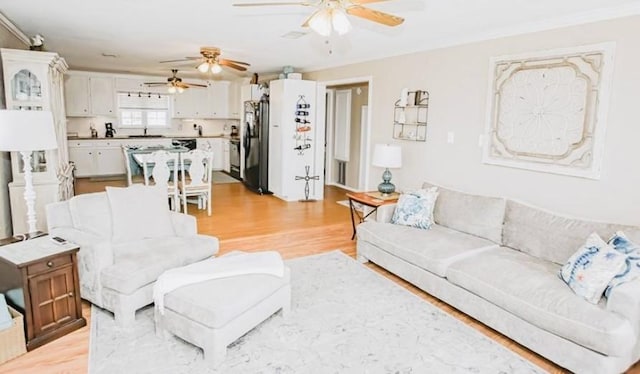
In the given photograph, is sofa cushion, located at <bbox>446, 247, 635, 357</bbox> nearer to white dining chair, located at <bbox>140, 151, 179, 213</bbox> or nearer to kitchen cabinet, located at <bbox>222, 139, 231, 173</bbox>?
white dining chair, located at <bbox>140, 151, 179, 213</bbox>

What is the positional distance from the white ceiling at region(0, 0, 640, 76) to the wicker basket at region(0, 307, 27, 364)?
8.03ft

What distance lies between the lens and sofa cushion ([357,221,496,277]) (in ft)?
10.9

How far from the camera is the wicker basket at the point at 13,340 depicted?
2428 mm

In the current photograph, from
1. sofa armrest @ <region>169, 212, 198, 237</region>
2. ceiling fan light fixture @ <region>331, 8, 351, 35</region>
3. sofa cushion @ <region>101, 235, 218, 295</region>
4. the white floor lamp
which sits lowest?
sofa cushion @ <region>101, 235, 218, 295</region>

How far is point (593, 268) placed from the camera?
253 cm

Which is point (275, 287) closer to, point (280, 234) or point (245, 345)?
point (245, 345)

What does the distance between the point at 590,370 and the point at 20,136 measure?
160 inches

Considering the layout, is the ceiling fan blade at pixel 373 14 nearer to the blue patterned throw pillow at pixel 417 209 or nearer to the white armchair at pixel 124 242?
the blue patterned throw pillow at pixel 417 209

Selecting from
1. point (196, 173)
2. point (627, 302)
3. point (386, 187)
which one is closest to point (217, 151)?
point (196, 173)

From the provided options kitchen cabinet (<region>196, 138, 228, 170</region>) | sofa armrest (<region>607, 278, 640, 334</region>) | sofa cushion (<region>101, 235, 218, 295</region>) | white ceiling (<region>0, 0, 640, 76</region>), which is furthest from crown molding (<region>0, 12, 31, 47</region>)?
kitchen cabinet (<region>196, 138, 228, 170</region>)

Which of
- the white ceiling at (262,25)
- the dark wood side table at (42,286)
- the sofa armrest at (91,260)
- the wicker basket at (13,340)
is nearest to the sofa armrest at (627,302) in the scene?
the white ceiling at (262,25)

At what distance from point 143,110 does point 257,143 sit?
401cm

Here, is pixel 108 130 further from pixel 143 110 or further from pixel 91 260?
pixel 91 260

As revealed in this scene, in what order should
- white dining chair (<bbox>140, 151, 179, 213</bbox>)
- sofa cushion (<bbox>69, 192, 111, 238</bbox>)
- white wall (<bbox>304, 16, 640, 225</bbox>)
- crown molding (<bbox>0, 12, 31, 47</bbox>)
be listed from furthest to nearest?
white dining chair (<bbox>140, 151, 179, 213</bbox>)
crown molding (<bbox>0, 12, 31, 47</bbox>)
sofa cushion (<bbox>69, 192, 111, 238</bbox>)
white wall (<bbox>304, 16, 640, 225</bbox>)
